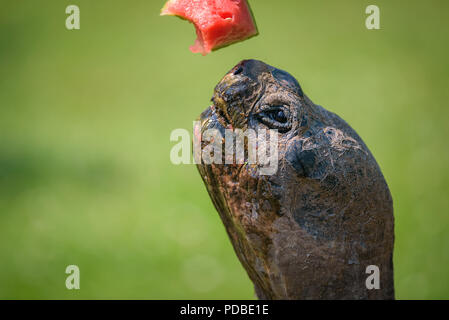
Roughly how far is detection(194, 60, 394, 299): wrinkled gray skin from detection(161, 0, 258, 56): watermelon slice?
0.08 metres

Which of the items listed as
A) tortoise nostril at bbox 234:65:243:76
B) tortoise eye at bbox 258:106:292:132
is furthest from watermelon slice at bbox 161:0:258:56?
tortoise eye at bbox 258:106:292:132

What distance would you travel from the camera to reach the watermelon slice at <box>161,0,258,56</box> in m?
1.15

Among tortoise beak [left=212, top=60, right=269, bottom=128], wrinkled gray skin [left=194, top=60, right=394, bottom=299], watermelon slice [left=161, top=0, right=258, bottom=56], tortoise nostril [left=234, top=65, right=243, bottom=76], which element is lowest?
wrinkled gray skin [left=194, top=60, right=394, bottom=299]

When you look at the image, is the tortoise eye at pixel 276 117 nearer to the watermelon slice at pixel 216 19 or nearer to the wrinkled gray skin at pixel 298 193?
the wrinkled gray skin at pixel 298 193

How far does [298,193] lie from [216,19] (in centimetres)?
43

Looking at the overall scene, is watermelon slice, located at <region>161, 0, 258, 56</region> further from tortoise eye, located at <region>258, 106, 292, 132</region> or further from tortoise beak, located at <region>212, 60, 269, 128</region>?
tortoise eye, located at <region>258, 106, 292, 132</region>

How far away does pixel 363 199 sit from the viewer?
3.76 ft

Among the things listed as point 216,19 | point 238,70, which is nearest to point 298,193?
point 238,70

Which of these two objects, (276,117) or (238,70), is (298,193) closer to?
(276,117)

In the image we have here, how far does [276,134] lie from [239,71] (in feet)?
0.55

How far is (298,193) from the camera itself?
42.6 inches

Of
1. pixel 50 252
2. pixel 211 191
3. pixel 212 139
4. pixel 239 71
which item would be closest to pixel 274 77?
pixel 239 71

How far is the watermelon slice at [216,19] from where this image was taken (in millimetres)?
1151

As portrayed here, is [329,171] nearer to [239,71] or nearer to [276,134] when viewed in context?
[276,134]
